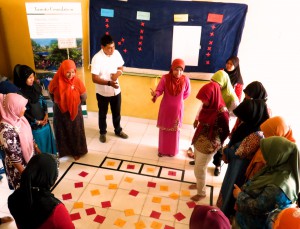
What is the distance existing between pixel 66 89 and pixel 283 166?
2.49 m

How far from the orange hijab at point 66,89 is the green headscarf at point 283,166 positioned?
2.32 metres

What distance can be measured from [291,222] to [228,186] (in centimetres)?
109

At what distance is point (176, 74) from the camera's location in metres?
3.30

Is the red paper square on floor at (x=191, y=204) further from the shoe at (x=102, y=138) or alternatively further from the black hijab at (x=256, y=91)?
the shoe at (x=102, y=138)

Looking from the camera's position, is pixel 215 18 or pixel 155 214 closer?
pixel 155 214

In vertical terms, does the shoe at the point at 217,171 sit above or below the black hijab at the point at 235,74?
below

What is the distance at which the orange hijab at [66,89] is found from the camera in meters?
3.14

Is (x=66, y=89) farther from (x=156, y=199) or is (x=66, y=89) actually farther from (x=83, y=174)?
(x=156, y=199)

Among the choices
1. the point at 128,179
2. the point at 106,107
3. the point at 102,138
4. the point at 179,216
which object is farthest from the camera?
the point at 102,138

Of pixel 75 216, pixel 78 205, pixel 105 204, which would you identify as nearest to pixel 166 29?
pixel 105 204

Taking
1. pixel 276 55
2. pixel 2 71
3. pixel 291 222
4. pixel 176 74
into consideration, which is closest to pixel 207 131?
pixel 176 74

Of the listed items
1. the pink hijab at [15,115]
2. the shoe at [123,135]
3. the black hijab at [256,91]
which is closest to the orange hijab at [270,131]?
the black hijab at [256,91]

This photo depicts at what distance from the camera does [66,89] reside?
10.5 feet

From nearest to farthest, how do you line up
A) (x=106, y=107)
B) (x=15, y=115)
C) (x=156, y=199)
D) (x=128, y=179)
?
(x=15, y=115) → (x=156, y=199) → (x=128, y=179) → (x=106, y=107)
